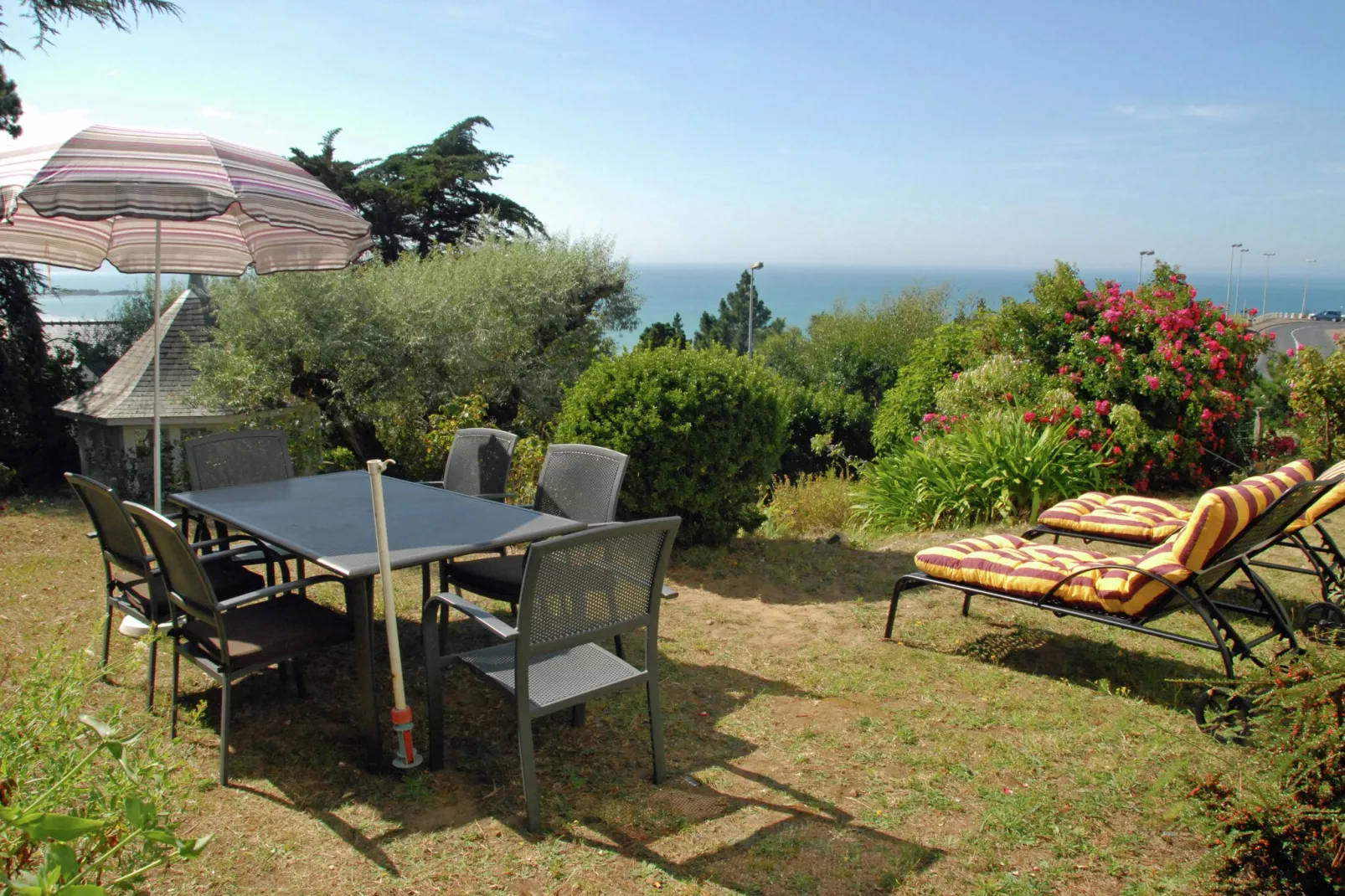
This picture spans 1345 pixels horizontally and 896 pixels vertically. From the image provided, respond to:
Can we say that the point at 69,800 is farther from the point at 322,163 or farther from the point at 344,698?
the point at 322,163

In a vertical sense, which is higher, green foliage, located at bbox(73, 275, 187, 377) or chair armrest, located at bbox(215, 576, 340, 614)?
green foliage, located at bbox(73, 275, 187, 377)

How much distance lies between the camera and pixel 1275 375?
15500mm

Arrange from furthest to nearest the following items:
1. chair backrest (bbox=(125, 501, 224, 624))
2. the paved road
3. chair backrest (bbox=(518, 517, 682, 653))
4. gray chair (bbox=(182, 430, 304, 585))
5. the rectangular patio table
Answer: the paved road < gray chair (bbox=(182, 430, 304, 585)) < the rectangular patio table < chair backrest (bbox=(125, 501, 224, 624)) < chair backrest (bbox=(518, 517, 682, 653))

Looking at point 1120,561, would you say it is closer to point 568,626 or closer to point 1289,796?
point 1289,796

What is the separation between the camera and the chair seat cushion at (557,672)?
122 inches

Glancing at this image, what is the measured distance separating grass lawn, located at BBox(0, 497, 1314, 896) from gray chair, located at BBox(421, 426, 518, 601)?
81cm

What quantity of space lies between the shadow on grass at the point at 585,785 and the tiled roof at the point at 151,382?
6.80 metres

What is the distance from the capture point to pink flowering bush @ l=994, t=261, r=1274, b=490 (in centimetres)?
895

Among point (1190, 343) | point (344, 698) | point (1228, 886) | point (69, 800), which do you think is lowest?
point (344, 698)

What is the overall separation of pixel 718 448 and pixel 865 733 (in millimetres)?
2942

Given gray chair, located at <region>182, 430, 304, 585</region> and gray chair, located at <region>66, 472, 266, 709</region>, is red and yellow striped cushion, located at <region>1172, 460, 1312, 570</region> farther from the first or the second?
gray chair, located at <region>182, 430, 304, 585</region>

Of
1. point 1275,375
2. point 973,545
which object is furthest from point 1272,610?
point 1275,375

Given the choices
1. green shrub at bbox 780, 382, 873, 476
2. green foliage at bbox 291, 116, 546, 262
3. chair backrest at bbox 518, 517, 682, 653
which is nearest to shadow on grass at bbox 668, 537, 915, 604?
chair backrest at bbox 518, 517, 682, 653

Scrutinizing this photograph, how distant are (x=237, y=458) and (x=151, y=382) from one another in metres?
5.81
